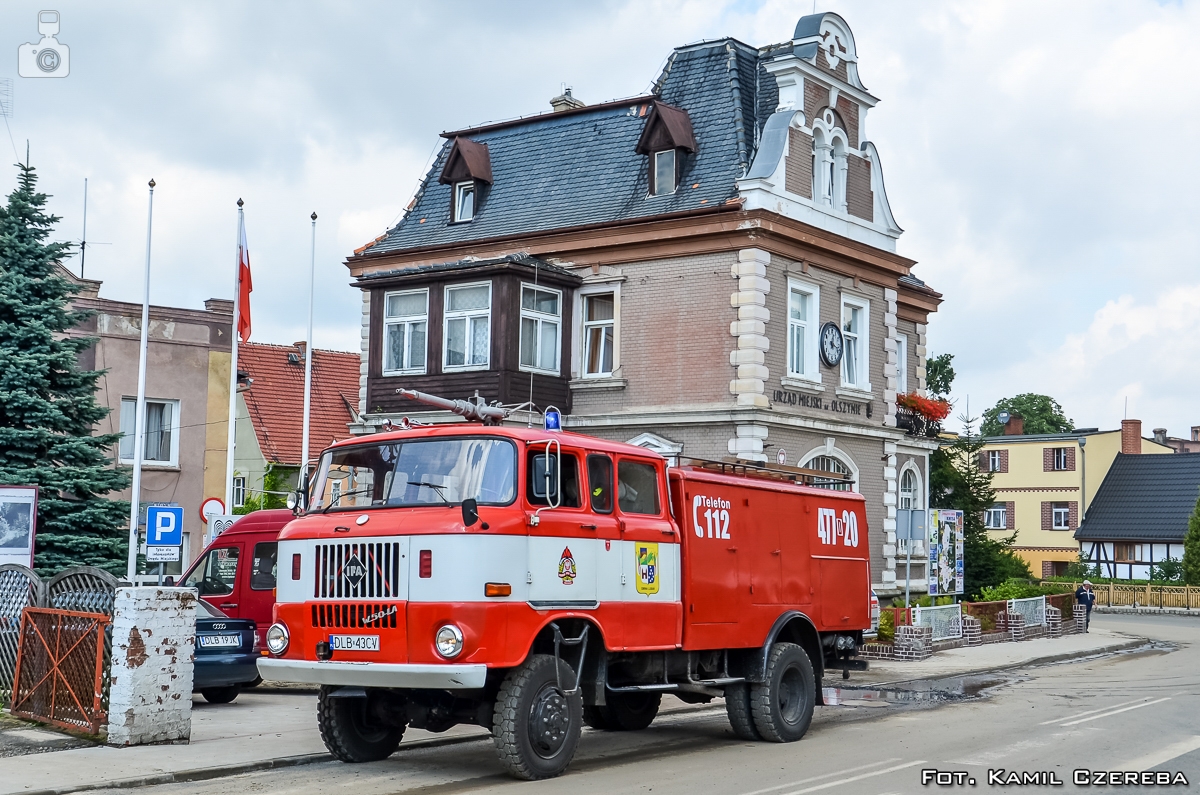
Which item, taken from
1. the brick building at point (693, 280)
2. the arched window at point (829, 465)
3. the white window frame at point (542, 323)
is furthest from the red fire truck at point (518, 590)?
the white window frame at point (542, 323)

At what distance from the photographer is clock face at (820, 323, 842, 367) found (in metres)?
28.1

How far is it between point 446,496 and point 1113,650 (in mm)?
23185

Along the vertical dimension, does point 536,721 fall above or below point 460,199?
below

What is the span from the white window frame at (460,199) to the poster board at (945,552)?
12.8 metres

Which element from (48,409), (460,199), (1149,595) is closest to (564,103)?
(460,199)

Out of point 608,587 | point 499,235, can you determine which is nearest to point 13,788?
point 608,587

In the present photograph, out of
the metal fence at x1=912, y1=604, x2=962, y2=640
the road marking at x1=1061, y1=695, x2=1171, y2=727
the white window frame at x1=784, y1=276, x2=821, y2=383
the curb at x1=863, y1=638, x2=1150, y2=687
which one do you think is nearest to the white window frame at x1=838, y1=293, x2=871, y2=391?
the white window frame at x1=784, y1=276, x2=821, y2=383

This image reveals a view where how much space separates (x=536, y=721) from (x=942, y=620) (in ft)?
61.2

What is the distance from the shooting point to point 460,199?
105 ft

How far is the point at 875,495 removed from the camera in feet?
96.5

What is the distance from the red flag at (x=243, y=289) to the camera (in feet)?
93.0

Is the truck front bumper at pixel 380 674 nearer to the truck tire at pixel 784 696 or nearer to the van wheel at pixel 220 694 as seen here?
the truck tire at pixel 784 696

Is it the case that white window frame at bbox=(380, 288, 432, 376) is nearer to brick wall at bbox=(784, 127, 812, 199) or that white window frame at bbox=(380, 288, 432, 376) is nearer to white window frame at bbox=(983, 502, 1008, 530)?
brick wall at bbox=(784, 127, 812, 199)

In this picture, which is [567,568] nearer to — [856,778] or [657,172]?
[856,778]
